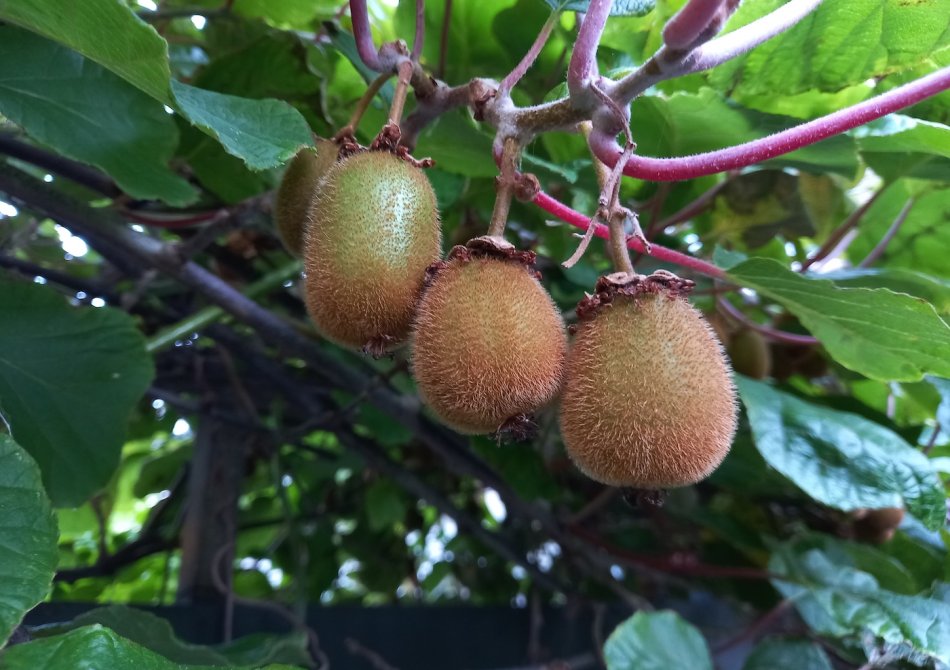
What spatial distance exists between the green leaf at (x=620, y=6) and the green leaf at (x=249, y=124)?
1.01ft

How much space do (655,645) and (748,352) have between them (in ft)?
1.51

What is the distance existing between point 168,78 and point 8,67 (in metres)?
0.27

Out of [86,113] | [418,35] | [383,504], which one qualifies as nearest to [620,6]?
[418,35]

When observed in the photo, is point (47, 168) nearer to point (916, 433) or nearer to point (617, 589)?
point (617, 589)

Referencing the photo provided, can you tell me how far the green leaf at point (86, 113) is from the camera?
709 mm

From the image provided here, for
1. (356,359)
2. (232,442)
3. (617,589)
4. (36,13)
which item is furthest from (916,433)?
(36,13)

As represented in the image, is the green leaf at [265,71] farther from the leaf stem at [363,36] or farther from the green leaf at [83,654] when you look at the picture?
the green leaf at [83,654]

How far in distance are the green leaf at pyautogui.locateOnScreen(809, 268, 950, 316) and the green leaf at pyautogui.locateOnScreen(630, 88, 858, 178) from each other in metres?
0.14

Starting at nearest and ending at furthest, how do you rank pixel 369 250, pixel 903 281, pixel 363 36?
1. pixel 369 250
2. pixel 363 36
3. pixel 903 281

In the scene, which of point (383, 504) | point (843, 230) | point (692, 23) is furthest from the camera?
point (383, 504)

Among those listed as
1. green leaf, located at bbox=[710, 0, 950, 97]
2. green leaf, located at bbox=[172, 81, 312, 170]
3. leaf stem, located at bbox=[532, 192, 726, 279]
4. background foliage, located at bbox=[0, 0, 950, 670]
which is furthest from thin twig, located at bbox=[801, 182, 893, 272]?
green leaf, located at bbox=[172, 81, 312, 170]

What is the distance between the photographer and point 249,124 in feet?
2.07

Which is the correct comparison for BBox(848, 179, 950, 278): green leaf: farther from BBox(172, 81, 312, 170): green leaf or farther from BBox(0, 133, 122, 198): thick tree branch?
BBox(0, 133, 122, 198): thick tree branch

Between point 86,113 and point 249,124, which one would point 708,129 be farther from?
point 86,113
